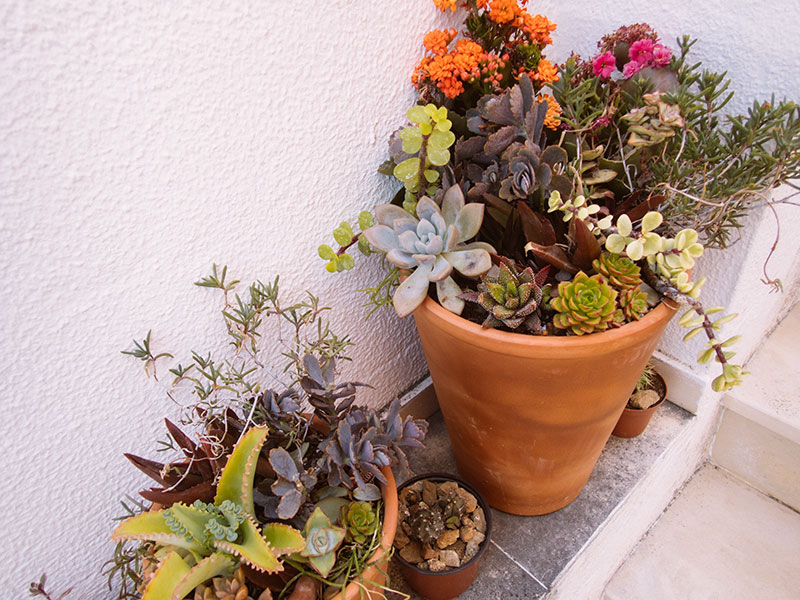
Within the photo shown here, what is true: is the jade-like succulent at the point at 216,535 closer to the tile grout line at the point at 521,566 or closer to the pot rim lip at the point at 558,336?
the pot rim lip at the point at 558,336

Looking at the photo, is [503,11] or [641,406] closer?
[503,11]

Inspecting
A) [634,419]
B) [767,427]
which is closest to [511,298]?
[634,419]

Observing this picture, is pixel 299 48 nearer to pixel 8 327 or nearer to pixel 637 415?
pixel 8 327

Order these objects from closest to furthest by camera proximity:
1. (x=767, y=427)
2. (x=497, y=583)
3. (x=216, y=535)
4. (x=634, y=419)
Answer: (x=216, y=535) < (x=497, y=583) < (x=634, y=419) < (x=767, y=427)

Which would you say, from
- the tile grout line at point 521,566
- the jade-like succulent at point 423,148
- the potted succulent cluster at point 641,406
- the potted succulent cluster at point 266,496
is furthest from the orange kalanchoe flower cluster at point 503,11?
the tile grout line at point 521,566

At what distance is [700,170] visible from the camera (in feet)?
2.92

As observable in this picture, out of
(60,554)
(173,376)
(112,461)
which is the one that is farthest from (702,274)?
(60,554)

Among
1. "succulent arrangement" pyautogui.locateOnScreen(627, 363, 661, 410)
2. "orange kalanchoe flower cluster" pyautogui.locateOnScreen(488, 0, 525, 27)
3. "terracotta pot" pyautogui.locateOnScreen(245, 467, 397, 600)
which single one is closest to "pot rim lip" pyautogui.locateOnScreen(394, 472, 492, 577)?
"terracotta pot" pyautogui.locateOnScreen(245, 467, 397, 600)

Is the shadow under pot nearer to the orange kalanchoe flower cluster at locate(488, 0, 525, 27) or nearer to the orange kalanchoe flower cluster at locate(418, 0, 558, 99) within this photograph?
the orange kalanchoe flower cluster at locate(418, 0, 558, 99)

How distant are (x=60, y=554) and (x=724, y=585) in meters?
1.35

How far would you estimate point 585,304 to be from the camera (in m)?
0.77

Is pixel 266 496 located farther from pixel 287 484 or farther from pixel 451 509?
pixel 451 509

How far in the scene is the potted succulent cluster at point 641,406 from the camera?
123cm

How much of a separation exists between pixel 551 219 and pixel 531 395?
311mm
